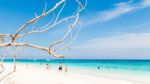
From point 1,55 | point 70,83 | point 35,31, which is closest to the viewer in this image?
point 35,31

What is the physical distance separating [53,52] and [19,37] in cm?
24

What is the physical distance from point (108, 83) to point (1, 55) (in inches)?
785

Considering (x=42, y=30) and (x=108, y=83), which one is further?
(x=108, y=83)

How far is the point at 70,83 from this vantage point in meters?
19.1

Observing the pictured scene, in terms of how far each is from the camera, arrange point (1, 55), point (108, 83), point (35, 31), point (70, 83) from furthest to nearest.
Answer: point (108, 83) → point (70, 83) → point (1, 55) → point (35, 31)

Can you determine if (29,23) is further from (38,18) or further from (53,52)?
(53,52)

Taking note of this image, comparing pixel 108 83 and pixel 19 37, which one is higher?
pixel 19 37

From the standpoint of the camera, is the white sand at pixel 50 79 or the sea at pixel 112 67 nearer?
the white sand at pixel 50 79

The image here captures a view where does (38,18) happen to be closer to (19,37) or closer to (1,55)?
(19,37)

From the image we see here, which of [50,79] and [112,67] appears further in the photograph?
[112,67]

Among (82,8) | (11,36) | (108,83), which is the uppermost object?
(82,8)

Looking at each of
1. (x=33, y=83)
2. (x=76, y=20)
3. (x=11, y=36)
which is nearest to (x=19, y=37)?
(x=11, y=36)

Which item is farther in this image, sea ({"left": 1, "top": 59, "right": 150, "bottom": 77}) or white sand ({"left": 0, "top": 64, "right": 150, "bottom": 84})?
sea ({"left": 1, "top": 59, "right": 150, "bottom": 77})

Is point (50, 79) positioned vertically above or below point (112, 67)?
below
